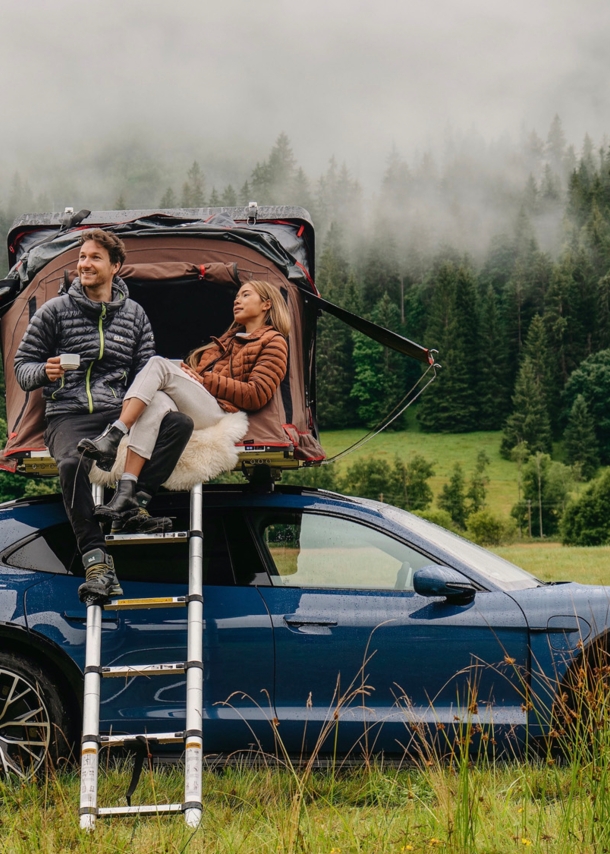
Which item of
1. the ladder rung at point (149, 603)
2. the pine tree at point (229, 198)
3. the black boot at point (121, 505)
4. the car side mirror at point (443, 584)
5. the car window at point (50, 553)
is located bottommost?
the ladder rung at point (149, 603)

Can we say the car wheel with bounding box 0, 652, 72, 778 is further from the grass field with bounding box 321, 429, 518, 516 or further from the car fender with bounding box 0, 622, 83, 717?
the grass field with bounding box 321, 429, 518, 516

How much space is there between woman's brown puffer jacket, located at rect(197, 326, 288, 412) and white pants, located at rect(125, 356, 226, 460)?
0.40 ft

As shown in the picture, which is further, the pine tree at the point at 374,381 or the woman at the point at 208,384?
the pine tree at the point at 374,381

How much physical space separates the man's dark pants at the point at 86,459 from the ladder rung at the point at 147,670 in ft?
2.13

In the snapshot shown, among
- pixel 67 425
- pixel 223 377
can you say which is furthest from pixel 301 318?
pixel 67 425

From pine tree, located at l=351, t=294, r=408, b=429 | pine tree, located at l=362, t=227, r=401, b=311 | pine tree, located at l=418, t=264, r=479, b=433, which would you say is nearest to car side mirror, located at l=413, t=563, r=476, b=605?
pine tree, located at l=351, t=294, r=408, b=429

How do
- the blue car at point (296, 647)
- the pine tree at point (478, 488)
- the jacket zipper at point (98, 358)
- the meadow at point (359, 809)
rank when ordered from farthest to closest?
the pine tree at point (478, 488), the jacket zipper at point (98, 358), the blue car at point (296, 647), the meadow at point (359, 809)

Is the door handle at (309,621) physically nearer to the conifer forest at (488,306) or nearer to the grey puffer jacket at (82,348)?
the grey puffer jacket at (82,348)

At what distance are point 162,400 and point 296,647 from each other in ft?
4.92

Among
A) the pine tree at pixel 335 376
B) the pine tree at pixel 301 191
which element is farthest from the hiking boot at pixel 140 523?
the pine tree at pixel 301 191

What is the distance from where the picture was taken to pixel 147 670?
4.48 metres

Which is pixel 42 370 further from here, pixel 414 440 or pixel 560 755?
pixel 414 440

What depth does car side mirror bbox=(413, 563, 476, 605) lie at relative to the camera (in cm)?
496

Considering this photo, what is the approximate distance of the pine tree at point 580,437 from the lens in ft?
362
